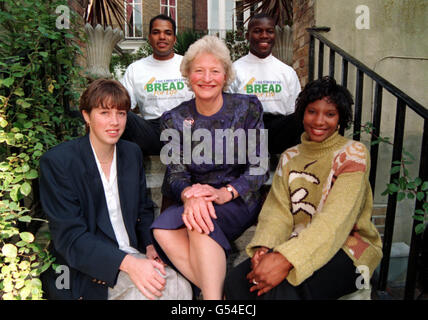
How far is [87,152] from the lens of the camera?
66.8 inches

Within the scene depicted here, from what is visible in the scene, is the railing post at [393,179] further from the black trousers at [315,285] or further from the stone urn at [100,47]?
the stone urn at [100,47]

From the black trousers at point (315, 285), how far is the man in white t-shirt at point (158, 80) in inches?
57.5

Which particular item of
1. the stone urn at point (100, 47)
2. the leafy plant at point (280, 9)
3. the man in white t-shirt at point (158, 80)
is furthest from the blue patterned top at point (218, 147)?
the leafy plant at point (280, 9)

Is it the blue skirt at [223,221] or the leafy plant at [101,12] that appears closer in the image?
the blue skirt at [223,221]

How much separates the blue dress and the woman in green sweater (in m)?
0.13

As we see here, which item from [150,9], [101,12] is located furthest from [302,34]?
[150,9]

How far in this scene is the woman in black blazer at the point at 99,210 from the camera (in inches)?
59.1

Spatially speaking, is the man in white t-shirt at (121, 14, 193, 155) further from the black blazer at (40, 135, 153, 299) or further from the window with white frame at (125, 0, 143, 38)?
the window with white frame at (125, 0, 143, 38)

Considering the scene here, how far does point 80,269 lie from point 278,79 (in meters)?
2.23

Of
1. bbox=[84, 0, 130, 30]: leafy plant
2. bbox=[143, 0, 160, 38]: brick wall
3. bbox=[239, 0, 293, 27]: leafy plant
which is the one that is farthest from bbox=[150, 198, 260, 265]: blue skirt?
bbox=[143, 0, 160, 38]: brick wall

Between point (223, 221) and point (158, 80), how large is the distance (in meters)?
1.73

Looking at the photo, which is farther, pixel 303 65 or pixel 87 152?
pixel 303 65
